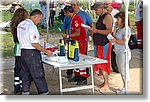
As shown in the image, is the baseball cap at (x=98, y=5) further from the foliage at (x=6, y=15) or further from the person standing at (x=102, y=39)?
the foliage at (x=6, y=15)

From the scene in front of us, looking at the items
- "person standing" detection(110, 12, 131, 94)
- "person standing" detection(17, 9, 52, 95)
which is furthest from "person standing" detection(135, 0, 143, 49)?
"person standing" detection(17, 9, 52, 95)

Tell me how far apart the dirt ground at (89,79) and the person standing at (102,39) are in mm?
138

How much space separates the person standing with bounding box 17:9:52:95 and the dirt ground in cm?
26

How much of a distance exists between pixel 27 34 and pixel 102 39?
42.8 inches

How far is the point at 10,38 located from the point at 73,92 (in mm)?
1101

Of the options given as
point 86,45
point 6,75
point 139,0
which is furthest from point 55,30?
point 139,0

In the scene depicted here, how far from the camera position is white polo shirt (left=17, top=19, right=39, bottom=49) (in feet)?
17.1

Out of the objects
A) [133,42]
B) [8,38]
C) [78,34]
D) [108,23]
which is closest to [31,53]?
[8,38]

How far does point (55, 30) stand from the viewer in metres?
6.31

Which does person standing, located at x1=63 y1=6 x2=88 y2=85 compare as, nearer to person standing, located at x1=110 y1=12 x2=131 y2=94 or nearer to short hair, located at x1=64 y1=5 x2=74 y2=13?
short hair, located at x1=64 y1=5 x2=74 y2=13

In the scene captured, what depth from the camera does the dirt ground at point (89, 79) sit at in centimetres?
558

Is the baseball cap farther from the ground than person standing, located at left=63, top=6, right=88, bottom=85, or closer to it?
farther from the ground

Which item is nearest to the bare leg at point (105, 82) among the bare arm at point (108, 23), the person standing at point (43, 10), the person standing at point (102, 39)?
the person standing at point (102, 39)

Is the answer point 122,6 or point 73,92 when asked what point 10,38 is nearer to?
point 73,92
